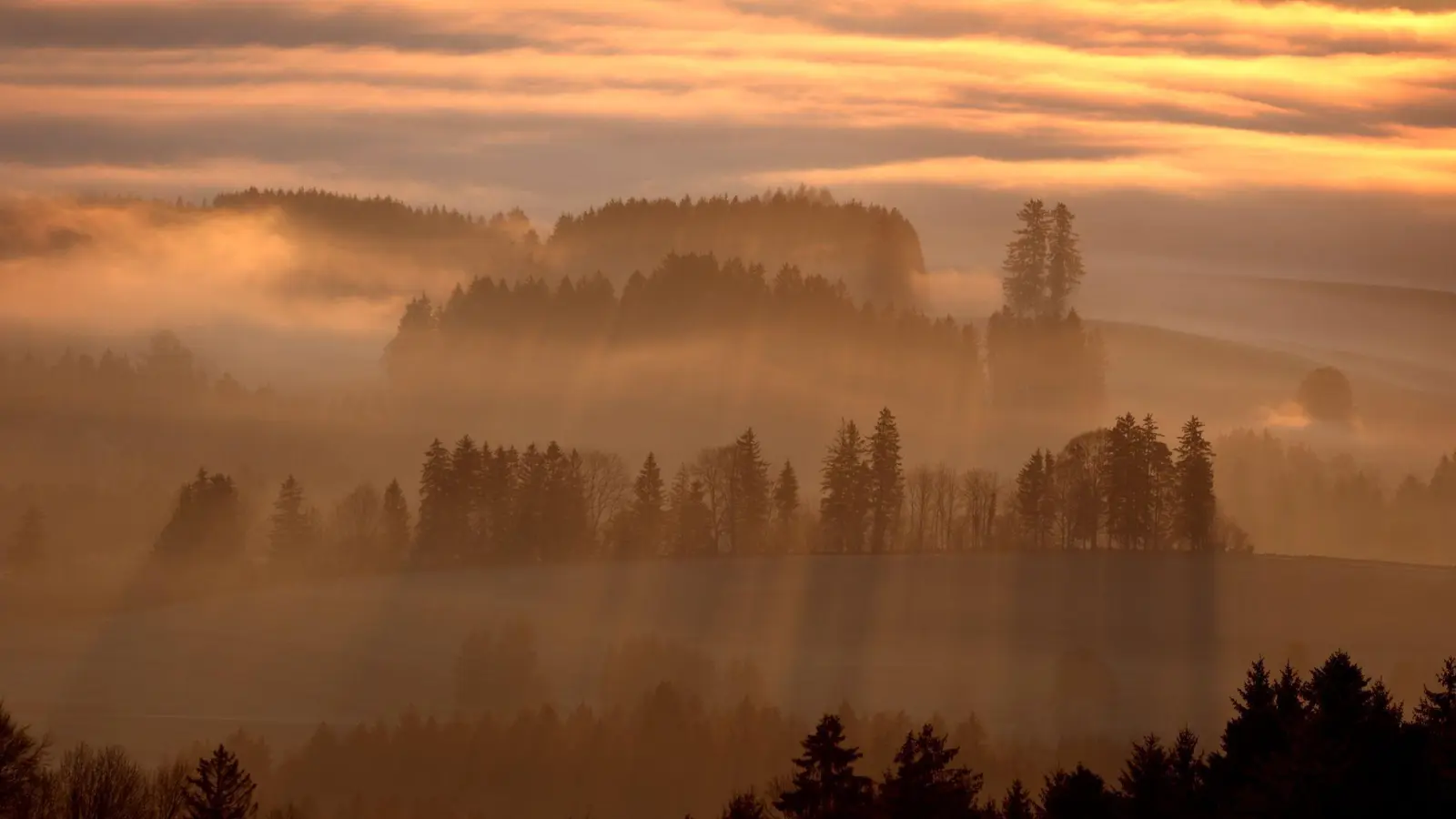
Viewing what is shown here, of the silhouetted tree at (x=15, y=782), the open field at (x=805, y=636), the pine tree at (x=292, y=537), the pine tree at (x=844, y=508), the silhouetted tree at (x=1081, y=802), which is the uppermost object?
the pine tree at (x=844, y=508)

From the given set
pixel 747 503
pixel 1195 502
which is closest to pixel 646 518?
pixel 747 503

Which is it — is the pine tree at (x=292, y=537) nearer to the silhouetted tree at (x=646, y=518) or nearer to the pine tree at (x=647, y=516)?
the silhouetted tree at (x=646, y=518)

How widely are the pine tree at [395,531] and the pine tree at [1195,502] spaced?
5585 cm

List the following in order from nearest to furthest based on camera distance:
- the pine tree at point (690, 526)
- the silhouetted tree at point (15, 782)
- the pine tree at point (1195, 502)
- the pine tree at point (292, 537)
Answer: the silhouetted tree at point (15, 782), the pine tree at point (1195, 502), the pine tree at point (690, 526), the pine tree at point (292, 537)

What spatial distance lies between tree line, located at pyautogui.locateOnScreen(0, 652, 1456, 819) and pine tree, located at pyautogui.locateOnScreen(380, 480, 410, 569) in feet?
99.1

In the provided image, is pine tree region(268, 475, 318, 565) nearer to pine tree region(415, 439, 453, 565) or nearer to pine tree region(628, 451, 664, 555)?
pine tree region(415, 439, 453, 565)

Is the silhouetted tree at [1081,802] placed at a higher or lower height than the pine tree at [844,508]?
lower

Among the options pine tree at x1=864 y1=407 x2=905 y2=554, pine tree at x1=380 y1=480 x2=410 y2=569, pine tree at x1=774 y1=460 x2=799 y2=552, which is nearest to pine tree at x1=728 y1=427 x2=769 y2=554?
pine tree at x1=774 y1=460 x2=799 y2=552

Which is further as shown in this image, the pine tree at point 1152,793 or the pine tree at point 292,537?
the pine tree at point 292,537

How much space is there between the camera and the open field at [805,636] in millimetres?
132250

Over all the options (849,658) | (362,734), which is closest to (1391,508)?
(849,658)

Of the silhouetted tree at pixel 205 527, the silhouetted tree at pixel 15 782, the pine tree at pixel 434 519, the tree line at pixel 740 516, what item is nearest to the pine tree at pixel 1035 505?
the tree line at pixel 740 516

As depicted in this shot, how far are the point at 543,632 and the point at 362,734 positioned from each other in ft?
75.2

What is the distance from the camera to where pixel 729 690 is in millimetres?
133625
